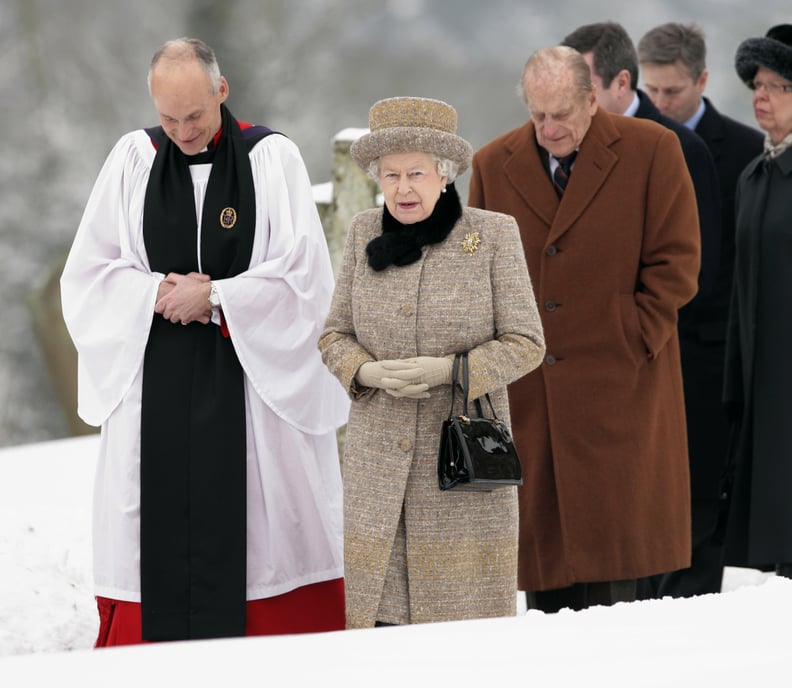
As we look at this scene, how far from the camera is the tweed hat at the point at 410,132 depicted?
3607 millimetres

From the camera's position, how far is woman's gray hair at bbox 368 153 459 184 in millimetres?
3670

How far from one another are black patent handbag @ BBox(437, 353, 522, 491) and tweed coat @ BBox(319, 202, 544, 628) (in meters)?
0.11

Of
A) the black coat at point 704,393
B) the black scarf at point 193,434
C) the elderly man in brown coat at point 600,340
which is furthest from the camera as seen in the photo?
the black coat at point 704,393

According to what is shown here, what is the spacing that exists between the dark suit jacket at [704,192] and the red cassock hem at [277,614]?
6.44 feet

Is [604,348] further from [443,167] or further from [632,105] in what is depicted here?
[632,105]

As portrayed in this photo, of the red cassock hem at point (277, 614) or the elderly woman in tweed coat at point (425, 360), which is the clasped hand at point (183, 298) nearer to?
the elderly woman in tweed coat at point (425, 360)

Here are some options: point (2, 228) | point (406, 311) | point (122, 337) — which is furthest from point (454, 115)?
point (2, 228)

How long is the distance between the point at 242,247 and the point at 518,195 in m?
→ 1.04

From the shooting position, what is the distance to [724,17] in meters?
18.0

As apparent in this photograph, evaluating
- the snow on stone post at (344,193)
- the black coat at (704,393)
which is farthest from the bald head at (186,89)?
the snow on stone post at (344,193)

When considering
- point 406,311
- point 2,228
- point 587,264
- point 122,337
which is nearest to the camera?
point 406,311

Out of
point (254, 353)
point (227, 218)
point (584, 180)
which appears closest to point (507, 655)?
point (254, 353)

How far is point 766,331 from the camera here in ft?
16.9

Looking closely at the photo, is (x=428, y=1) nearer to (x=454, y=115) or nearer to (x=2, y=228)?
(x=2, y=228)
